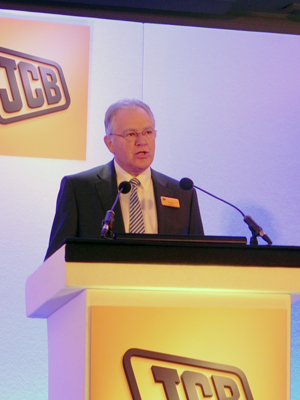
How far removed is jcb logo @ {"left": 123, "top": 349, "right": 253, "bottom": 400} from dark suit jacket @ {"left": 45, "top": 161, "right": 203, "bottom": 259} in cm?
102

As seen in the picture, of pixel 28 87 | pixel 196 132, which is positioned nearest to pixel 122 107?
pixel 28 87

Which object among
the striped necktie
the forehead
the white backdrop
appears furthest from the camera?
the white backdrop

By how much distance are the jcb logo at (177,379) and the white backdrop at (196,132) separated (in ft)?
6.51

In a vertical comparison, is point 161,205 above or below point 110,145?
below

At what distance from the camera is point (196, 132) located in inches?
149

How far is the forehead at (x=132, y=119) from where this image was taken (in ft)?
9.24

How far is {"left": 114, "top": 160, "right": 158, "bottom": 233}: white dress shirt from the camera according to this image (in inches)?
105

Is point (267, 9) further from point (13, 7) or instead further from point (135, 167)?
point (135, 167)

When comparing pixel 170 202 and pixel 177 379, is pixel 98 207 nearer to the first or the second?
pixel 170 202

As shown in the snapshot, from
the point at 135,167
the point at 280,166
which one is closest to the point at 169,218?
the point at 135,167

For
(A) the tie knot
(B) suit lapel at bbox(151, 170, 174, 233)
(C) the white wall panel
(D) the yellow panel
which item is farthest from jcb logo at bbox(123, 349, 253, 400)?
(C) the white wall panel

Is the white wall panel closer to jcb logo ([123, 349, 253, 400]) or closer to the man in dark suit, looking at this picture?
the man in dark suit

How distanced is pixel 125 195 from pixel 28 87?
1137 millimetres

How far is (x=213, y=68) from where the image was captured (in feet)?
12.7
